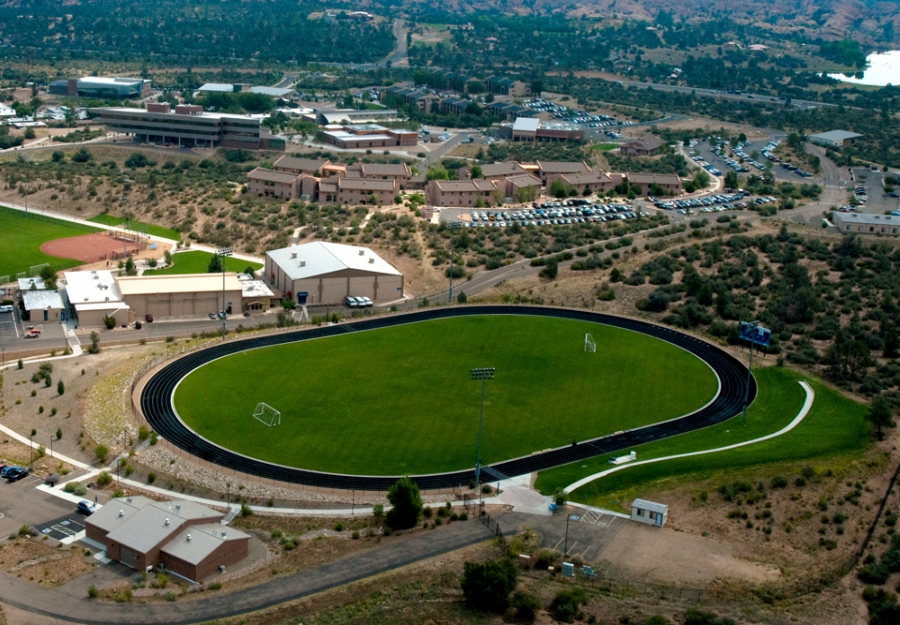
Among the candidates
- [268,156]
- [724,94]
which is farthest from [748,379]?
[724,94]

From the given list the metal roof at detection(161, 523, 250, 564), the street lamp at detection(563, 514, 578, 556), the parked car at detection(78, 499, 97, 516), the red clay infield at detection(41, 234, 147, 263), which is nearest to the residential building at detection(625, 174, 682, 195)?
the red clay infield at detection(41, 234, 147, 263)

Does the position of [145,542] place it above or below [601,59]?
below

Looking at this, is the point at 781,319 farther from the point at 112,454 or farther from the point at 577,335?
the point at 112,454

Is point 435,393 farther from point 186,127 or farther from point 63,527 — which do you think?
point 186,127

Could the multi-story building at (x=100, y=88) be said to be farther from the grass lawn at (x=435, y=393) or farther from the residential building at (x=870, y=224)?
the residential building at (x=870, y=224)

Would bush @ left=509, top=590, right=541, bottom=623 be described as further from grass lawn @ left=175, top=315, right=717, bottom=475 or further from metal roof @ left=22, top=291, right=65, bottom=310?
metal roof @ left=22, top=291, right=65, bottom=310

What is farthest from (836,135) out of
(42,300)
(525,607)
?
(525,607)

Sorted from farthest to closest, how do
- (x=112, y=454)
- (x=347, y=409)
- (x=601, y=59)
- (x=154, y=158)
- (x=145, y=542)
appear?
1. (x=601, y=59)
2. (x=154, y=158)
3. (x=347, y=409)
4. (x=112, y=454)
5. (x=145, y=542)
